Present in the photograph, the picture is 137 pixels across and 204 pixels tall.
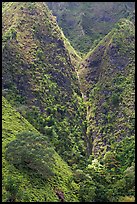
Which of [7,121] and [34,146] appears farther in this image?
[7,121]

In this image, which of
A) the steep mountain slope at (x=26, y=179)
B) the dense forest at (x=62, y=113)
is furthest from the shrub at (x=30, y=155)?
the steep mountain slope at (x=26, y=179)

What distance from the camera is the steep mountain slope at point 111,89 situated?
72.4 m

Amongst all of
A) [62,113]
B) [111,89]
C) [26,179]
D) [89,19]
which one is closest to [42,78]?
[62,113]

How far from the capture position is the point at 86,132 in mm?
78812

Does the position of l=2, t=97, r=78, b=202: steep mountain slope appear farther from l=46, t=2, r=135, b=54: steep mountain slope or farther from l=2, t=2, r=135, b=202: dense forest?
l=46, t=2, r=135, b=54: steep mountain slope

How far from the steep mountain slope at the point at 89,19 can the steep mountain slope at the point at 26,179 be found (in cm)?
5601

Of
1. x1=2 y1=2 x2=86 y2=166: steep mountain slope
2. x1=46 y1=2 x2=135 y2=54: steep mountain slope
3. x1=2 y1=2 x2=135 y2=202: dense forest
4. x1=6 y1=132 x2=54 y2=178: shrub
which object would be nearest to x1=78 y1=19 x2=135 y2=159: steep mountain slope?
x1=2 y1=2 x2=135 y2=202: dense forest

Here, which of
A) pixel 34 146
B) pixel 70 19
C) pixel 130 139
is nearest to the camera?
pixel 34 146

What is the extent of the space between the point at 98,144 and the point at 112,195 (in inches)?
887

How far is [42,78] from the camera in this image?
258ft

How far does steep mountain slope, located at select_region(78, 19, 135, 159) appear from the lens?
237 feet

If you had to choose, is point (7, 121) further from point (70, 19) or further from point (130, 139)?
point (70, 19)

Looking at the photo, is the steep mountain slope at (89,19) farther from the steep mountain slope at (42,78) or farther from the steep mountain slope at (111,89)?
the steep mountain slope at (42,78)

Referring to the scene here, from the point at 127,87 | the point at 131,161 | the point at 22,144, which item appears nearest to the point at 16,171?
the point at 22,144
